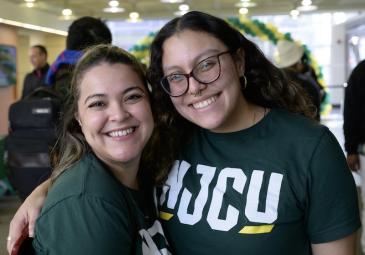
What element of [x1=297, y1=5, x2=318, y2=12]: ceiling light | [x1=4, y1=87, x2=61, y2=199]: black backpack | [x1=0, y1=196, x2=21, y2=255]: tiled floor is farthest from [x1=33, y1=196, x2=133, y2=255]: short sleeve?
[x1=297, y1=5, x2=318, y2=12]: ceiling light

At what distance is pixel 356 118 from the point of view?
3.21 meters

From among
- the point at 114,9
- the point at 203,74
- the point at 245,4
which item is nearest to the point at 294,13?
the point at 245,4

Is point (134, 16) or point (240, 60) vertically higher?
point (134, 16)

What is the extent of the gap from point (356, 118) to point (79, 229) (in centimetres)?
260

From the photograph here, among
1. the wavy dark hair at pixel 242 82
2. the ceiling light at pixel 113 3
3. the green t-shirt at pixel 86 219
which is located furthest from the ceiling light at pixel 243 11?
the green t-shirt at pixel 86 219

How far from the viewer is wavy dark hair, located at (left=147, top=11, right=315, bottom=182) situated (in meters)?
1.39

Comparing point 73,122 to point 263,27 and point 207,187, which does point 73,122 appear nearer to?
point 207,187

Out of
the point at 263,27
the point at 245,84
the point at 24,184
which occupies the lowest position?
the point at 24,184

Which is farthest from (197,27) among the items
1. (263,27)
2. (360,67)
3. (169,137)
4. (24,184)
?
(263,27)

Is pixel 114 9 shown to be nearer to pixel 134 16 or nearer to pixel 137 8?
pixel 137 8

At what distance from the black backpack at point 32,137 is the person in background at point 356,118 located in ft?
6.28

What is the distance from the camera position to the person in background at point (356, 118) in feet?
10.4

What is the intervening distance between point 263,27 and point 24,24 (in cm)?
510

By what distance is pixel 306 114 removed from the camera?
4.98 feet
